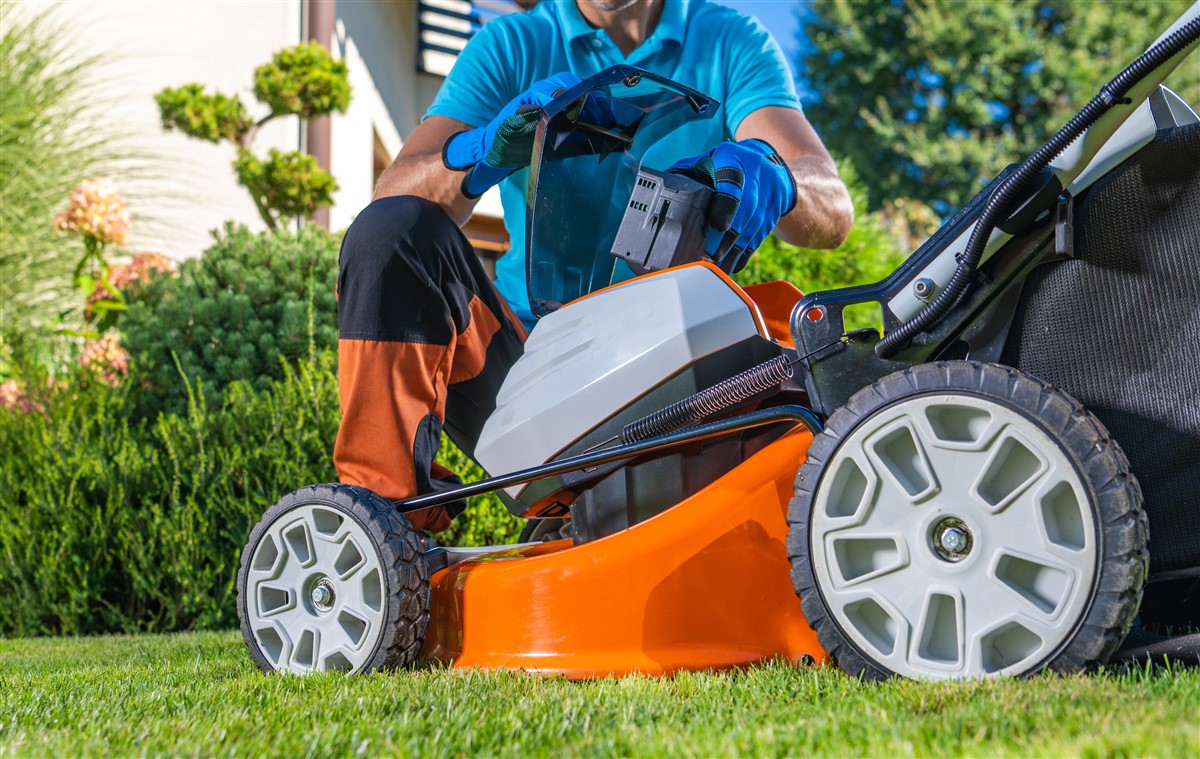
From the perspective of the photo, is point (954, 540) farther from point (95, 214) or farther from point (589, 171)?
point (95, 214)

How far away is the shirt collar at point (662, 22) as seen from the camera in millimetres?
2588

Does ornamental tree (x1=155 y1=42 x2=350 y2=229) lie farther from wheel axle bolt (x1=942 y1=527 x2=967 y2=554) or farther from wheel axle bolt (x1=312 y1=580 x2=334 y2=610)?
wheel axle bolt (x1=942 y1=527 x2=967 y2=554)

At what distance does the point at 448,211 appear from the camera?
2.30 m

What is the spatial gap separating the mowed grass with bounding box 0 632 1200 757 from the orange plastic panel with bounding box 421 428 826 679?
0.22 feet

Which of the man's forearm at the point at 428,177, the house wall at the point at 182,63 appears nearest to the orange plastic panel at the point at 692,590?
the man's forearm at the point at 428,177

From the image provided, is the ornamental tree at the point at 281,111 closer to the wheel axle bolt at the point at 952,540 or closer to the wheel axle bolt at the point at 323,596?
the wheel axle bolt at the point at 323,596

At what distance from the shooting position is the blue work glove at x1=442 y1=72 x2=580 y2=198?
1957 mm

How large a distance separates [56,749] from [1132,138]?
59.6 inches

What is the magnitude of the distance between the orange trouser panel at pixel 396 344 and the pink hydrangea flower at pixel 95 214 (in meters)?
3.51

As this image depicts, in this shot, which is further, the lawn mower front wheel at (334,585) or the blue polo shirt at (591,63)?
the blue polo shirt at (591,63)

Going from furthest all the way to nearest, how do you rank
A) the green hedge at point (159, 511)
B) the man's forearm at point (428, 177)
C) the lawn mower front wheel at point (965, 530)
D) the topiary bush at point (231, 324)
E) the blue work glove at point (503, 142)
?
the topiary bush at point (231, 324) → the green hedge at point (159, 511) → the man's forearm at point (428, 177) → the blue work glove at point (503, 142) → the lawn mower front wheel at point (965, 530)

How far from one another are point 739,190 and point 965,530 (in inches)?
30.0

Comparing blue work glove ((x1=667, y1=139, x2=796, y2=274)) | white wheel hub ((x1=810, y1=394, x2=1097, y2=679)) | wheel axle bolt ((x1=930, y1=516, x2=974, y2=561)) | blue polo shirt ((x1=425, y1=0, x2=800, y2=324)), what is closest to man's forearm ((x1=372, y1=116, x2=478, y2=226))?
blue polo shirt ((x1=425, y1=0, x2=800, y2=324))

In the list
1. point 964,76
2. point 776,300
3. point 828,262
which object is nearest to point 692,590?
point 776,300
